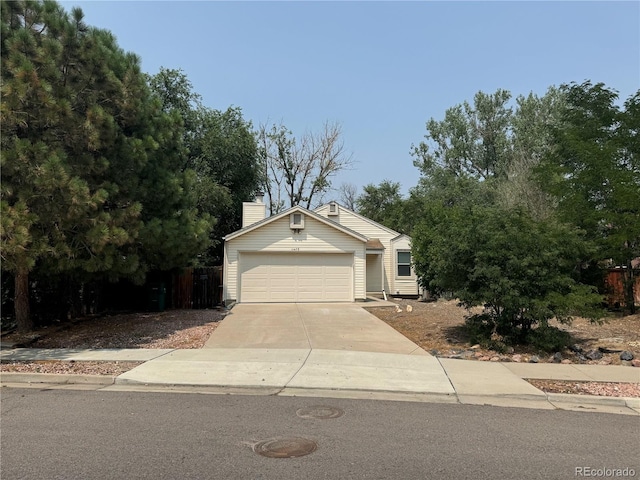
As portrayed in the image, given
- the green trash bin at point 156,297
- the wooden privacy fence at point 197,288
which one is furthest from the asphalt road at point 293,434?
the wooden privacy fence at point 197,288

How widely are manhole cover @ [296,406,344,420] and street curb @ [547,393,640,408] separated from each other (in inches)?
126

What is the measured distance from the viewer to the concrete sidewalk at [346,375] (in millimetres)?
6848

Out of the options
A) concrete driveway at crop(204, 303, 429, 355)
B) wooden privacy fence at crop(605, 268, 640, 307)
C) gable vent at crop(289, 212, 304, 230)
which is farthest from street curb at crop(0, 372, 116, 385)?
wooden privacy fence at crop(605, 268, 640, 307)

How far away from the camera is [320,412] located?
19.8 ft

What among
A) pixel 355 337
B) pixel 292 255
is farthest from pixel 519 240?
pixel 292 255

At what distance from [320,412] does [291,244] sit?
1454 centimetres

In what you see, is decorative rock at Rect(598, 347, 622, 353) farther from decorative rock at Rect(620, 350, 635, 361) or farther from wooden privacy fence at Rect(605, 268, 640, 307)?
wooden privacy fence at Rect(605, 268, 640, 307)

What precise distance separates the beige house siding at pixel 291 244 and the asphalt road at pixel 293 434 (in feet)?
43.4

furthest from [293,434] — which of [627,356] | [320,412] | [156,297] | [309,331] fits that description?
[156,297]

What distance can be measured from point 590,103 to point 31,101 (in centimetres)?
1821

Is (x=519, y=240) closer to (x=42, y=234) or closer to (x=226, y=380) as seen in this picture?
(x=226, y=380)

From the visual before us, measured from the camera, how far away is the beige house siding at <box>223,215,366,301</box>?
65.6 ft

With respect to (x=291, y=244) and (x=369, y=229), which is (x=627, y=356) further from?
(x=369, y=229)

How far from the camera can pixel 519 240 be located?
10242 mm
